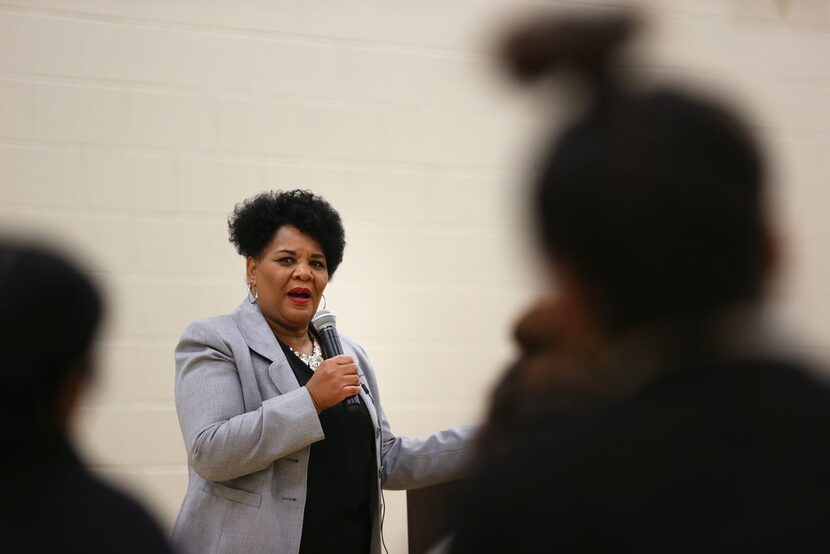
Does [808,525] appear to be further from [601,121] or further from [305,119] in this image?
[305,119]

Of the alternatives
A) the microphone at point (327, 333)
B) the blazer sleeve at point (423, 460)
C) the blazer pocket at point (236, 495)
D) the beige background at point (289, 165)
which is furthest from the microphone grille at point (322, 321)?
the beige background at point (289, 165)

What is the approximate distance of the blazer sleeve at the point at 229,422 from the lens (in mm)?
2154

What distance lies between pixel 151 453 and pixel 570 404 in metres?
3.02

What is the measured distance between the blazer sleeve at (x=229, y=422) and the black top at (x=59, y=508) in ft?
4.02

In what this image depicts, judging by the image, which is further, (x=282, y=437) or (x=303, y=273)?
(x=303, y=273)

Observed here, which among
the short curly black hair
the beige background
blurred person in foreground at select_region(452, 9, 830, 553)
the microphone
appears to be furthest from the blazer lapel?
blurred person in foreground at select_region(452, 9, 830, 553)

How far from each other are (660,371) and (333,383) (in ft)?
5.02

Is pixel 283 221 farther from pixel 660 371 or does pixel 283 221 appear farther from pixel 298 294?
pixel 660 371

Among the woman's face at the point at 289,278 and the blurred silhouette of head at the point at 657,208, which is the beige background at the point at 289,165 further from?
the blurred silhouette of head at the point at 657,208

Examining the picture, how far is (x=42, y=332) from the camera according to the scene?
93 centimetres

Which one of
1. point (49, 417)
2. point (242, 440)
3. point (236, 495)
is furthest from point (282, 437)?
point (49, 417)

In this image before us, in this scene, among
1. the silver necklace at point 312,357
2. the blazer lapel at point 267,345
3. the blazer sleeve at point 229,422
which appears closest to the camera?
the blazer sleeve at point 229,422

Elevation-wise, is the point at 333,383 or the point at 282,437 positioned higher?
the point at 333,383

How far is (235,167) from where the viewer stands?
3.74 meters
